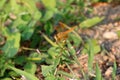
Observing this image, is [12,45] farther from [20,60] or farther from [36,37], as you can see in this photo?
[36,37]

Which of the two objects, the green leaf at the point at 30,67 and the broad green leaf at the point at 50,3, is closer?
the green leaf at the point at 30,67

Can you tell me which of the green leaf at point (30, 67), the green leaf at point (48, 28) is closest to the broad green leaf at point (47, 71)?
the green leaf at point (30, 67)

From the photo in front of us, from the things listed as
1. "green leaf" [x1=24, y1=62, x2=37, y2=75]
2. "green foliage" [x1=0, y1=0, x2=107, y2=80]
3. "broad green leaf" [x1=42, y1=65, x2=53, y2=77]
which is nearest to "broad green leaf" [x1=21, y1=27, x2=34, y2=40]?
"green foliage" [x1=0, y1=0, x2=107, y2=80]

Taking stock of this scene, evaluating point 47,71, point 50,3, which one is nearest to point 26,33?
point 50,3

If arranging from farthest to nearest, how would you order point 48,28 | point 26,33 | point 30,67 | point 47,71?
1. point 48,28
2. point 26,33
3. point 30,67
4. point 47,71

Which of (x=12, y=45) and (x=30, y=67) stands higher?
(x=12, y=45)

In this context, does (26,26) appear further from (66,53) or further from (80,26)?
(66,53)

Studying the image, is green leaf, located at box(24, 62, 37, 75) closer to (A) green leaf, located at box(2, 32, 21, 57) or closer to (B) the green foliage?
(B) the green foliage

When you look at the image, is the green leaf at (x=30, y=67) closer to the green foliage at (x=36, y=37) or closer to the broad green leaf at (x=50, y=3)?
the green foliage at (x=36, y=37)

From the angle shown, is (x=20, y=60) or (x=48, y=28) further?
(x=48, y=28)
